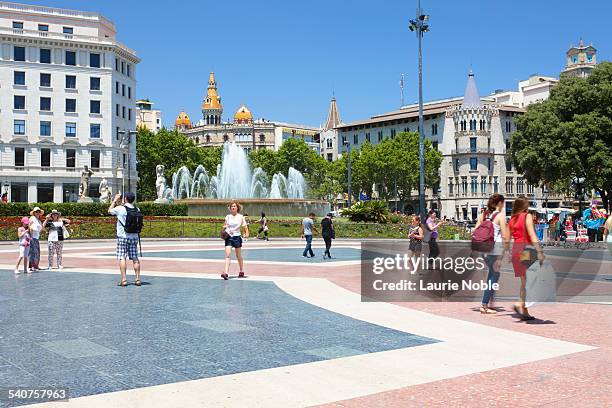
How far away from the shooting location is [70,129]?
2719 inches

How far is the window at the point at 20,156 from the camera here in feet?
218

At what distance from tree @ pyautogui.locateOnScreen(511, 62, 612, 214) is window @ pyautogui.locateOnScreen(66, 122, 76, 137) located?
48455mm

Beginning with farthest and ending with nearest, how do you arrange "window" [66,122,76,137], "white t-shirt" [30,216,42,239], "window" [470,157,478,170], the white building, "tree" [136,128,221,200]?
"window" [470,157,478,170]
"tree" [136,128,221,200]
"window" [66,122,76,137]
the white building
"white t-shirt" [30,216,42,239]

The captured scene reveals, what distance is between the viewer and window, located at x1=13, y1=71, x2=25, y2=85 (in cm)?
6662

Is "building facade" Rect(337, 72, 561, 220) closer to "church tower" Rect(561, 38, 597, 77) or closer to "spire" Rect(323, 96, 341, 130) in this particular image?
"church tower" Rect(561, 38, 597, 77)

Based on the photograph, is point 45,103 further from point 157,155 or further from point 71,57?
point 157,155

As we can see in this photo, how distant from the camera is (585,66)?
10550 centimetres

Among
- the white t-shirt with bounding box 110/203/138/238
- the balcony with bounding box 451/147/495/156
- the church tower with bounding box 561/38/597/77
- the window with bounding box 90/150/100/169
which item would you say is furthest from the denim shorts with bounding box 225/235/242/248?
the church tower with bounding box 561/38/597/77

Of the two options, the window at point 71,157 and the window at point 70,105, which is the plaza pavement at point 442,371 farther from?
the window at point 70,105

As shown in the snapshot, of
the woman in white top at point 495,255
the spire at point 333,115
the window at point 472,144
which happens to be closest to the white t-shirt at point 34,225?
the woman in white top at point 495,255

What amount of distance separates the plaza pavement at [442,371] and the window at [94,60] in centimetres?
6669

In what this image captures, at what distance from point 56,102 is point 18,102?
3914 millimetres

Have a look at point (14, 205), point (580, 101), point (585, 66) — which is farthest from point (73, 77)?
point (585, 66)

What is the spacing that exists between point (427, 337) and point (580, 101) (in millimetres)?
46118
